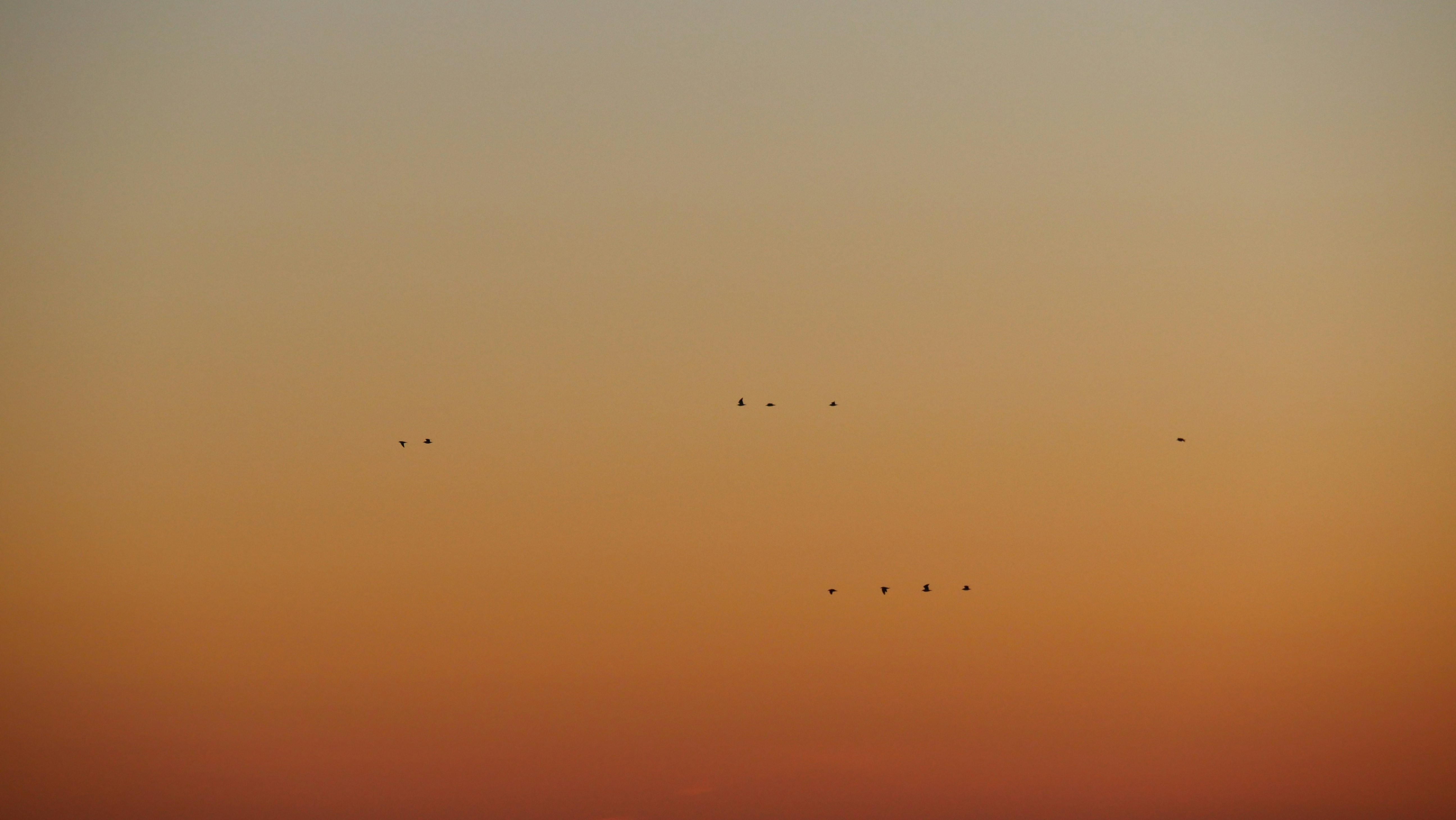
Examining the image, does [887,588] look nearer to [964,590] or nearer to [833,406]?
[964,590]

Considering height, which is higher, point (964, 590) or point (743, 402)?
point (743, 402)

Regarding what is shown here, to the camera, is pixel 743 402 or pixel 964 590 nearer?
pixel 743 402

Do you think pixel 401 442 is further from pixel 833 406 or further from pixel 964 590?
pixel 964 590

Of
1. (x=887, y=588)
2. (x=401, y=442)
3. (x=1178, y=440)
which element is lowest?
(x=887, y=588)

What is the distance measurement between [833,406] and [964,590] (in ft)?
85.8

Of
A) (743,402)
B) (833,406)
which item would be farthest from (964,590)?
(743,402)

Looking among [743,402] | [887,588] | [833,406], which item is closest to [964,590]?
[887,588]

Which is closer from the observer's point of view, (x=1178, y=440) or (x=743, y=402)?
(x=743, y=402)

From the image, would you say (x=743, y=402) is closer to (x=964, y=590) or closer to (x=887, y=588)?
(x=887, y=588)

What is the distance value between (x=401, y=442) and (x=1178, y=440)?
90.6 meters

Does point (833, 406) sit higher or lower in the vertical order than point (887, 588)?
higher

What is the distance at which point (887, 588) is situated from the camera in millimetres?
94438

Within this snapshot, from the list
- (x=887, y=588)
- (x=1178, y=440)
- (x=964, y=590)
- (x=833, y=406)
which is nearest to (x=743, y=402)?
(x=833, y=406)

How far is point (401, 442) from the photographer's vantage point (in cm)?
9475
